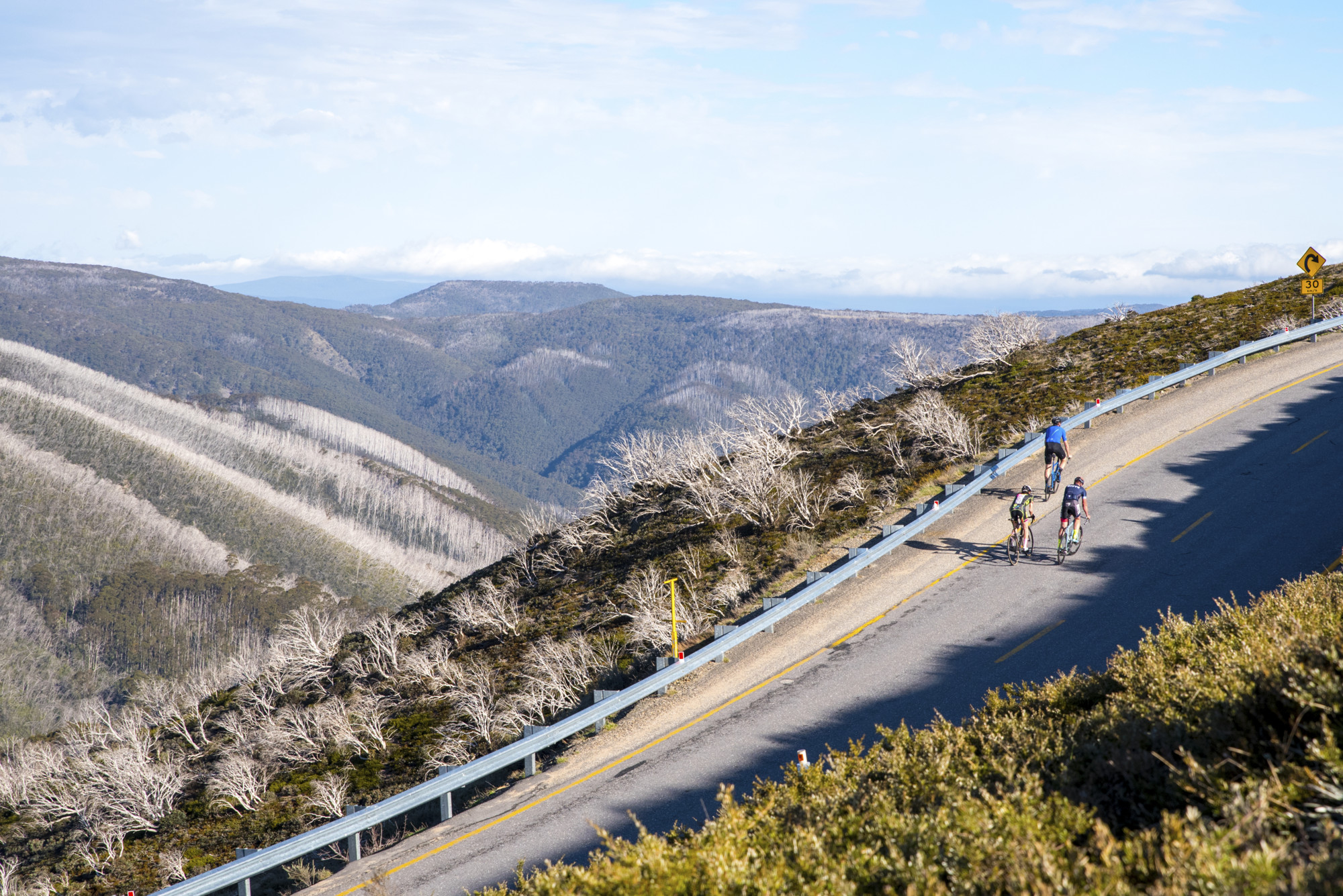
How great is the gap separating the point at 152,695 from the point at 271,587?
3366 inches

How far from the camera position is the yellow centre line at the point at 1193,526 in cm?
1501

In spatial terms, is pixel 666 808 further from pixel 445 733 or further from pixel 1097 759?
pixel 445 733

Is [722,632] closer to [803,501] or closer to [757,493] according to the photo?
[803,501]

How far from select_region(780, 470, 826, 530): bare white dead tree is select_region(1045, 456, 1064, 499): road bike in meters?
4.76

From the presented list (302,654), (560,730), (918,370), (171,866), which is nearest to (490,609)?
(302,654)

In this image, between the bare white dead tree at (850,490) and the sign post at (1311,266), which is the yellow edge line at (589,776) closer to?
the bare white dead tree at (850,490)

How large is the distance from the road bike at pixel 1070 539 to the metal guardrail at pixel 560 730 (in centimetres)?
241

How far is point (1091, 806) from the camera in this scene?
18.9 feet

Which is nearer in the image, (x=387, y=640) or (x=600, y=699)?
(x=600, y=699)

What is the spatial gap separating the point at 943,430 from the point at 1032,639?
953 cm

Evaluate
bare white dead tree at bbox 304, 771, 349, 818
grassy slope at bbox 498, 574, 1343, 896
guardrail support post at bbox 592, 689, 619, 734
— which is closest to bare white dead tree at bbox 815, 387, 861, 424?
guardrail support post at bbox 592, 689, 619, 734

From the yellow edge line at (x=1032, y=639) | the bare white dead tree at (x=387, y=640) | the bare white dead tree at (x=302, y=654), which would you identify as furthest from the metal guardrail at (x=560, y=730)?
the bare white dead tree at (x=302, y=654)

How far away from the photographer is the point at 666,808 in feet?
32.4

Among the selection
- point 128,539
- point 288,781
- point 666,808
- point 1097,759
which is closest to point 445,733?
point 288,781
